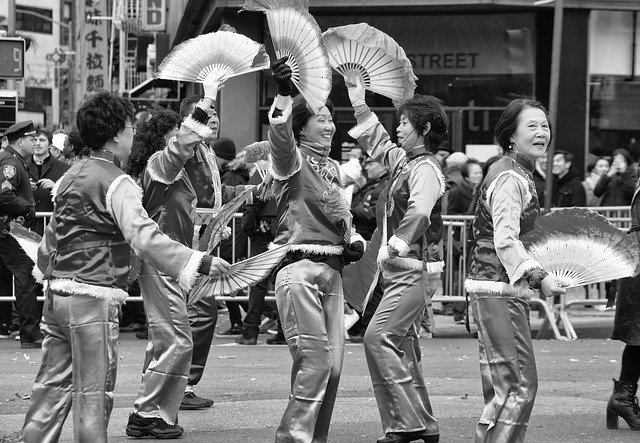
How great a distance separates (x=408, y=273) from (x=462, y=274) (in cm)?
663

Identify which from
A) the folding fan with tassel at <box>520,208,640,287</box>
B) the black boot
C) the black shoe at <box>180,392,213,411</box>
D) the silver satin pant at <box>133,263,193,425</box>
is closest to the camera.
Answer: the folding fan with tassel at <box>520,208,640,287</box>

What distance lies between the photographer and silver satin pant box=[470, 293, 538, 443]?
592 cm

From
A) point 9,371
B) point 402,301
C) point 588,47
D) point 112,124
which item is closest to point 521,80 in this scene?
point 588,47

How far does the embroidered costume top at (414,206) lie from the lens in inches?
265

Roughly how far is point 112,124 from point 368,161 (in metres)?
7.91

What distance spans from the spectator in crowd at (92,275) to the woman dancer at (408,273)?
1681 millimetres

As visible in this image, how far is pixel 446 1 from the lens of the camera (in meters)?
19.8

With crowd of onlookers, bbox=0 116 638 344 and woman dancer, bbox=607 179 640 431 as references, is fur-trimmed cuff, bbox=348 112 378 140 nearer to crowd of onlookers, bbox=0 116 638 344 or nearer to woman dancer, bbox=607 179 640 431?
woman dancer, bbox=607 179 640 431

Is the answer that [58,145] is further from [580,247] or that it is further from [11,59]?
[580,247]

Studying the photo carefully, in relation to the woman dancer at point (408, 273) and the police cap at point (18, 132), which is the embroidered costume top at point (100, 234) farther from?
the police cap at point (18, 132)

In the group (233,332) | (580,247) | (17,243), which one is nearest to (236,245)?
(233,332)

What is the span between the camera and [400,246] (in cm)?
664

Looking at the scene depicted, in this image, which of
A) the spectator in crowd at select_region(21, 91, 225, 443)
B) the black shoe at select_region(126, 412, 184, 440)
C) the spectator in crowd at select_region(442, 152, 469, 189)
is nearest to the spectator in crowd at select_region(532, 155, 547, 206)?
the spectator in crowd at select_region(442, 152, 469, 189)

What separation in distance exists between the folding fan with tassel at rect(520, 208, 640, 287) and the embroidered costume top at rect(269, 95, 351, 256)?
1.13 m
